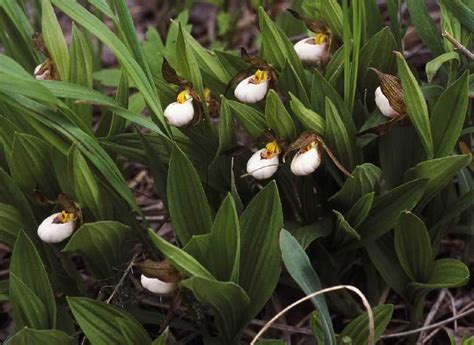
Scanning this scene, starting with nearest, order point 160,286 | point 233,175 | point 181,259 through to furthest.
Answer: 1. point 181,259
2. point 160,286
3. point 233,175

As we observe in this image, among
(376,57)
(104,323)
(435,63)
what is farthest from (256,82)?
(104,323)

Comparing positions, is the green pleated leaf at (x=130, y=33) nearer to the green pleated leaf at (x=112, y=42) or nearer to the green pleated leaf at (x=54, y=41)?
the green pleated leaf at (x=112, y=42)

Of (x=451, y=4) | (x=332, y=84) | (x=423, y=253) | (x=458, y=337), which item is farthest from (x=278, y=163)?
(x=458, y=337)

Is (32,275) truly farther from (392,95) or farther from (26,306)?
(392,95)

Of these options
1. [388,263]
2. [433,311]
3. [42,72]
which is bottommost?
[433,311]

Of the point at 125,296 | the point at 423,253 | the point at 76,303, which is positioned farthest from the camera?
the point at 125,296

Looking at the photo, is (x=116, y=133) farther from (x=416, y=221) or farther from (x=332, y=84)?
(x=416, y=221)

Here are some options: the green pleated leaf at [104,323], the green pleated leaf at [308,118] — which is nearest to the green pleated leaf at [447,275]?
the green pleated leaf at [308,118]
